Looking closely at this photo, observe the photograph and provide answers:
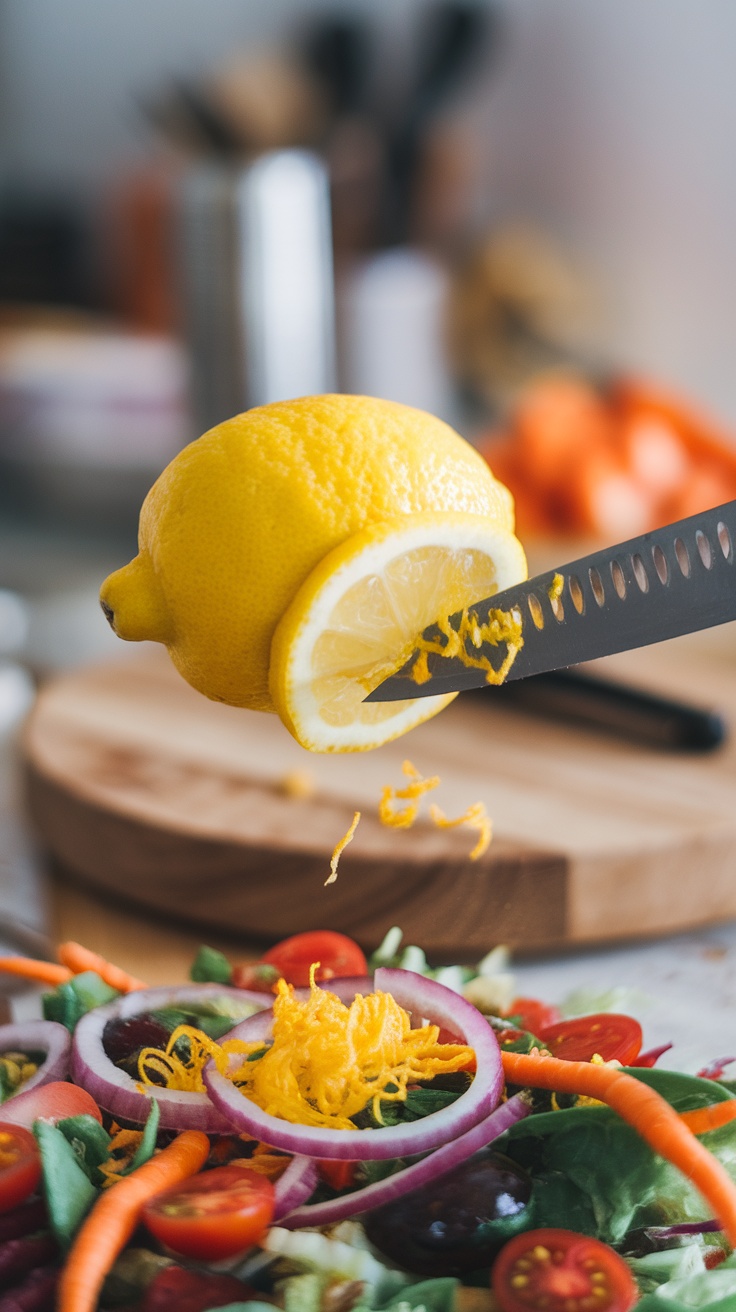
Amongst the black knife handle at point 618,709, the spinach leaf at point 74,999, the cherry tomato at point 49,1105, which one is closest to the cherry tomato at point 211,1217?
the cherry tomato at point 49,1105

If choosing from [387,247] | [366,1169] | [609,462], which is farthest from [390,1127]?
[387,247]

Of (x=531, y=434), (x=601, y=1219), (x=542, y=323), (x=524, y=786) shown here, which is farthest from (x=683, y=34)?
(x=601, y=1219)

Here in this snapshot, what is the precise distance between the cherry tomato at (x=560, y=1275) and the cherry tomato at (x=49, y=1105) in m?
0.26

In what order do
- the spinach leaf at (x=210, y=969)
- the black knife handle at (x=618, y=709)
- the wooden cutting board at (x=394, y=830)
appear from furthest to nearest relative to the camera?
the black knife handle at (x=618, y=709)
the wooden cutting board at (x=394, y=830)
the spinach leaf at (x=210, y=969)

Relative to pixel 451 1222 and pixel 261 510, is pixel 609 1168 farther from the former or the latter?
pixel 261 510

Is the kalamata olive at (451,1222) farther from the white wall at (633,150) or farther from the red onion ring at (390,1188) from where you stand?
the white wall at (633,150)

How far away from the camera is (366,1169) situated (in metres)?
0.77

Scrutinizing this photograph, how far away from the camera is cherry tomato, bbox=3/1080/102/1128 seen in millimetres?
819

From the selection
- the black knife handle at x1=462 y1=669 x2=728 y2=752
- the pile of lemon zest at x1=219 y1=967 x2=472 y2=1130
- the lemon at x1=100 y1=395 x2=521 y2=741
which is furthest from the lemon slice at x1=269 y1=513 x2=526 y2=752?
the black knife handle at x1=462 y1=669 x2=728 y2=752

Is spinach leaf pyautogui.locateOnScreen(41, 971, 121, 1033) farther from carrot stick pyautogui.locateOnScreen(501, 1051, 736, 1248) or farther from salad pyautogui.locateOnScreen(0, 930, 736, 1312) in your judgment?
carrot stick pyautogui.locateOnScreen(501, 1051, 736, 1248)

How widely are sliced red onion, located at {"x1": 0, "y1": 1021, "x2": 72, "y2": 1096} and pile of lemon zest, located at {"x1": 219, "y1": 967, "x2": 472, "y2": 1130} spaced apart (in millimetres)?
130

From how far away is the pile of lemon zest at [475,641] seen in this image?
0.78 metres

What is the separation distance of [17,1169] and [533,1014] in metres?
0.38

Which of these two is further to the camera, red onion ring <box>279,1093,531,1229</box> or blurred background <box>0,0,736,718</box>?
blurred background <box>0,0,736,718</box>
